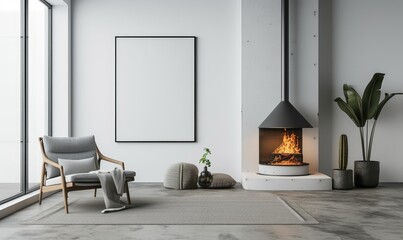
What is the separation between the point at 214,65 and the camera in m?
7.92

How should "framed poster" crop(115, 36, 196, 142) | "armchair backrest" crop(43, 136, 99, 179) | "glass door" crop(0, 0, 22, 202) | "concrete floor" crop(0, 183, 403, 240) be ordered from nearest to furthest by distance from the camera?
1. "concrete floor" crop(0, 183, 403, 240)
2. "glass door" crop(0, 0, 22, 202)
3. "armchair backrest" crop(43, 136, 99, 179)
4. "framed poster" crop(115, 36, 196, 142)

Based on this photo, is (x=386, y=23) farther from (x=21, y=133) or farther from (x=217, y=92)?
(x=21, y=133)

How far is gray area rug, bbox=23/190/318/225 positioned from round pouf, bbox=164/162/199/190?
73 centimetres

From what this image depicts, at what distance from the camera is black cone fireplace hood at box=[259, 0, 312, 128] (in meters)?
7.14

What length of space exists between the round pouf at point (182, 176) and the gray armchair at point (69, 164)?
1327 mm

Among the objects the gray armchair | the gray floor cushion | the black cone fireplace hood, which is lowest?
the gray floor cushion

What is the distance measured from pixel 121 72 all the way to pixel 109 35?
59 centimetres

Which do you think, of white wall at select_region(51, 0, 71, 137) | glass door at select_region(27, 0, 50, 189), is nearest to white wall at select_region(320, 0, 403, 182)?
white wall at select_region(51, 0, 71, 137)

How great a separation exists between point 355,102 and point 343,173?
3.36 feet

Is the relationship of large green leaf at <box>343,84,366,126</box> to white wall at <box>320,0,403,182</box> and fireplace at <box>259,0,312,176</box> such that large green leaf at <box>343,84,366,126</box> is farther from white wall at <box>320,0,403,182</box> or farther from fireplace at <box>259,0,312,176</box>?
fireplace at <box>259,0,312,176</box>

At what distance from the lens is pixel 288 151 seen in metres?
7.45

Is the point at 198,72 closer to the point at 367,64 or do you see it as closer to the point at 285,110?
the point at 285,110

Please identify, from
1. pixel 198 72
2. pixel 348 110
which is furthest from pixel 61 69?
pixel 348 110

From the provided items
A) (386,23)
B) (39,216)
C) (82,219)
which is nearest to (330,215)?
(82,219)
